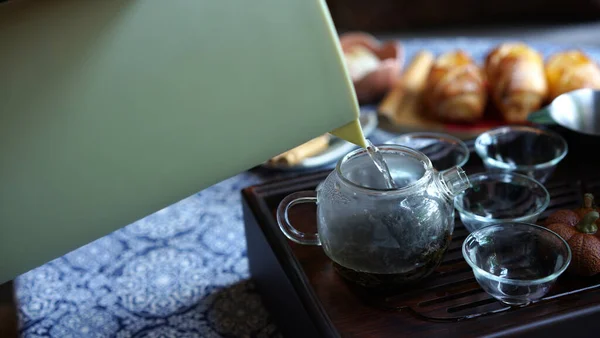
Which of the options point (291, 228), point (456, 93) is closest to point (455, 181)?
point (291, 228)

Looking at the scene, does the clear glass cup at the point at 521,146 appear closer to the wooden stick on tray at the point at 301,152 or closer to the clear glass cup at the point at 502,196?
the clear glass cup at the point at 502,196

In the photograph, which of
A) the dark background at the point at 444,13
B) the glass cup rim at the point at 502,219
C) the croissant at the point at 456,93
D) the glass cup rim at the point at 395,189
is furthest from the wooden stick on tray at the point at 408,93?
the dark background at the point at 444,13

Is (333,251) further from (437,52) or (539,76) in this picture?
(437,52)

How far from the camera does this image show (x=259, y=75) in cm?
52

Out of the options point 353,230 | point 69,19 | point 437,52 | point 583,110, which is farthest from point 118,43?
point 437,52

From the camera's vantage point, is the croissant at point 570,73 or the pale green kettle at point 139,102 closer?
the pale green kettle at point 139,102

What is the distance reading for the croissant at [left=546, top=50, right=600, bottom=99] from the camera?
109cm

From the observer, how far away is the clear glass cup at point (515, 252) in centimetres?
66

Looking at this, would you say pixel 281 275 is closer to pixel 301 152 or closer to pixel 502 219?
pixel 502 219

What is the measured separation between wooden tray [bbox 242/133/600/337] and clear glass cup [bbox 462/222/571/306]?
0.02 metres

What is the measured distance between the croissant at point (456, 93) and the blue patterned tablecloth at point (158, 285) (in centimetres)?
42

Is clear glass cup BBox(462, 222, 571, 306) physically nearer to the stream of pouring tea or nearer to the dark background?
the stream of pouring tea

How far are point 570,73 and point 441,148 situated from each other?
0.38 metres

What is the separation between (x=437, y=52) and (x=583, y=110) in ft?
1.85
